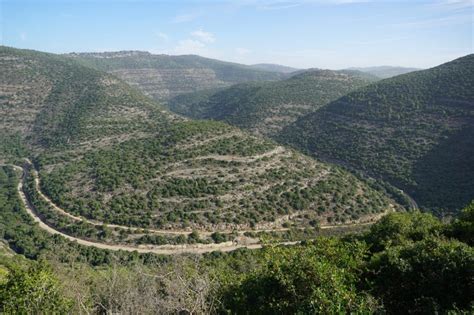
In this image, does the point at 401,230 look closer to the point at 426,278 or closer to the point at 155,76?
the point at 426,278

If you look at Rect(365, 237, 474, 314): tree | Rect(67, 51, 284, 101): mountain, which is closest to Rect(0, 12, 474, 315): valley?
Rect(365, 237, 474, 314): tree

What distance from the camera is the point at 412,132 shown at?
59.2 meters

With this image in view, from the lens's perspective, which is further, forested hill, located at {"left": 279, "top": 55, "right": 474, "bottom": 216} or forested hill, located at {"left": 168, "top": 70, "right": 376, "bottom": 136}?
forested hill, located at {"left": 168, "top": 70, "right": 376, "bottom": 136}

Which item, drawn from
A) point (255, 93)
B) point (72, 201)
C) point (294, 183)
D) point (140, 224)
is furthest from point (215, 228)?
point (255, 93)

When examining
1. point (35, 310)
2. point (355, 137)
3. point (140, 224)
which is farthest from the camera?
point (355, 137)

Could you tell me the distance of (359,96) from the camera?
78.2 meters

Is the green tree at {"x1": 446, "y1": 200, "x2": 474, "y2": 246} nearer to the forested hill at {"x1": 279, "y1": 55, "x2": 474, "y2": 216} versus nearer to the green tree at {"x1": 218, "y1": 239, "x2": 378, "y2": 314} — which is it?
the green tree at {"x1": 218, "y1": 239, "x2": 378, "y2": 314}

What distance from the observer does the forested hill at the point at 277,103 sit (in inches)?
3342

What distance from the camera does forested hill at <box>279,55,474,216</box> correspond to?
4797cm

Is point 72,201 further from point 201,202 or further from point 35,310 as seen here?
point 35,310

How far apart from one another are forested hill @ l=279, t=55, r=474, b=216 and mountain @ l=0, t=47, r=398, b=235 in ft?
→ 24.0

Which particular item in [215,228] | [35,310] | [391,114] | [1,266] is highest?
[391,114]

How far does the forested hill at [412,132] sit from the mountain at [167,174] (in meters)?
7.31

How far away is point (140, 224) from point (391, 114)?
53.1 m
